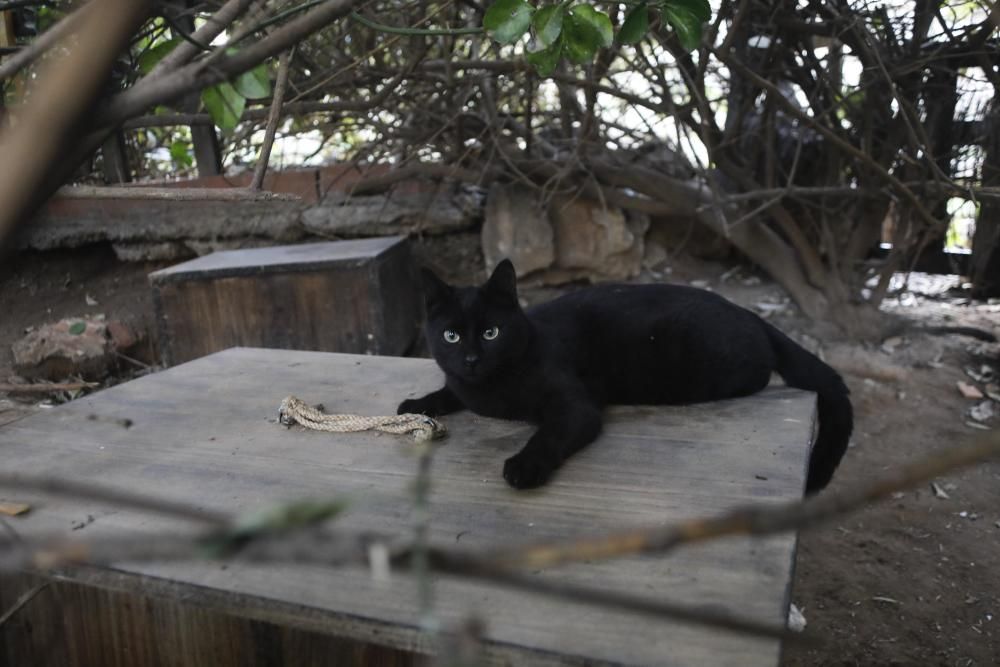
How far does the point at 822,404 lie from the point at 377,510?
1.16 m

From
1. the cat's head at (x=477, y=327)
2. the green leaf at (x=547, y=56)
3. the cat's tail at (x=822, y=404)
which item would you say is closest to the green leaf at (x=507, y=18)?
the green leaf at (x=547, y=56)

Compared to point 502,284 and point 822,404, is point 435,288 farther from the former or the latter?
point 822,404

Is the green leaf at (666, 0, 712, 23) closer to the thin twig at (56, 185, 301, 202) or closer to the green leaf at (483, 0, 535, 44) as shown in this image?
the green leaf at (483, 0, 535, 44)

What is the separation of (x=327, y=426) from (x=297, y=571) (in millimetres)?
579

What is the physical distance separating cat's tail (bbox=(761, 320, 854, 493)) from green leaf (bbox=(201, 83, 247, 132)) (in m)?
1.39

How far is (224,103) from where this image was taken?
1016mm

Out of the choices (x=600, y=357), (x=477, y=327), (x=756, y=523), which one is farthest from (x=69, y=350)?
(x=756, y=523)

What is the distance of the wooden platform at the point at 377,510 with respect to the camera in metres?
0.99

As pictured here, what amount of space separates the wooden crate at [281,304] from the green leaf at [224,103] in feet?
6.88

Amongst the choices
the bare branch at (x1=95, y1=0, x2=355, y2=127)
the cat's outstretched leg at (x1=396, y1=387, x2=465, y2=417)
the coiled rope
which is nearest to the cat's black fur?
the cat's outstretched leg at (x1=396, y1=387, x2=465, y2=417)

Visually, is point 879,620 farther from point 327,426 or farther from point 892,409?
point 327,426

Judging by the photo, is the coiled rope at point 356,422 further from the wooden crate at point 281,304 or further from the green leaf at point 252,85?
the wooden crate at point 281,304

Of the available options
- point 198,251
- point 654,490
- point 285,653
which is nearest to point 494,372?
point 654,490

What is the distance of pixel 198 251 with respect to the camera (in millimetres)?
4250
